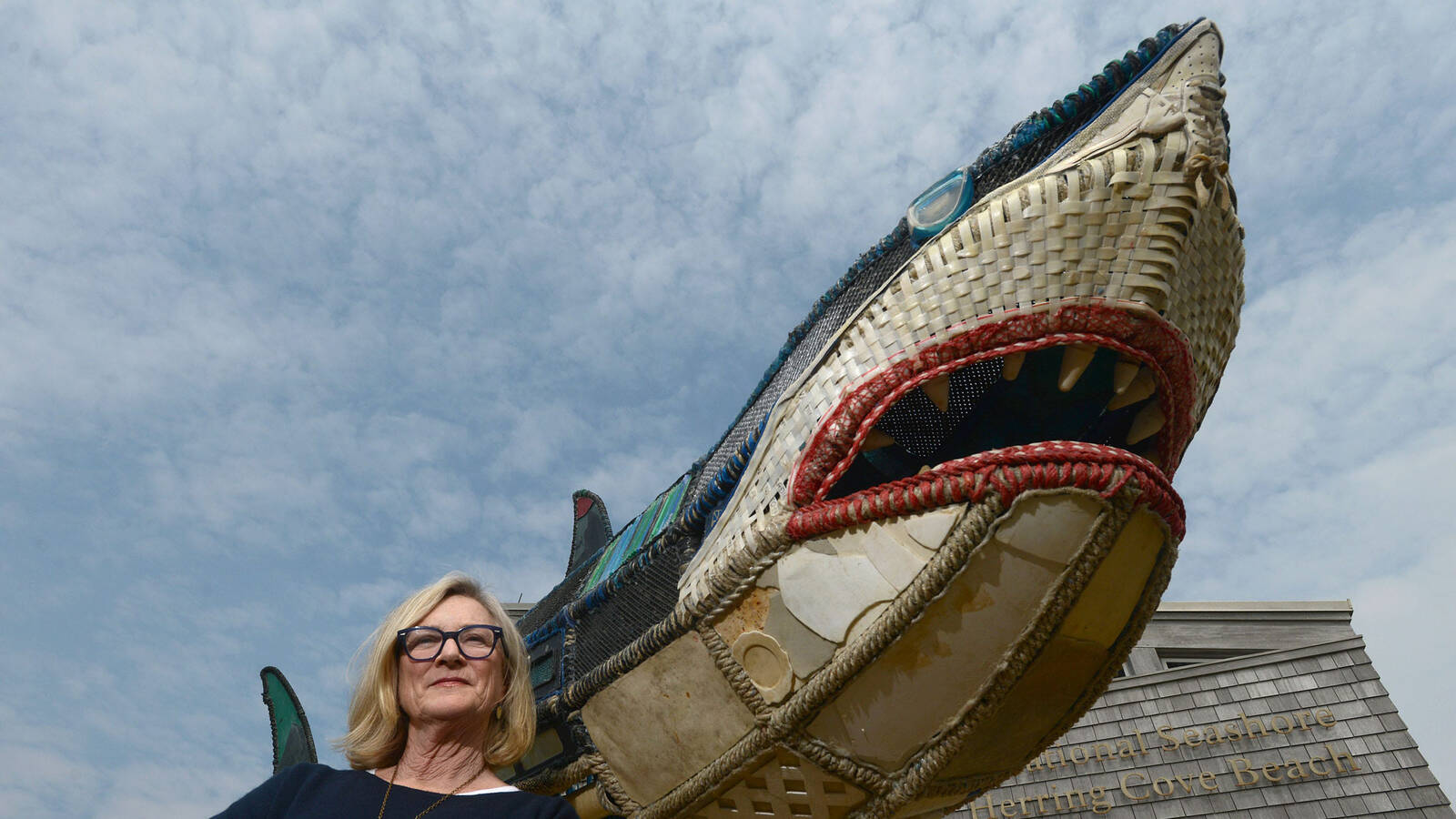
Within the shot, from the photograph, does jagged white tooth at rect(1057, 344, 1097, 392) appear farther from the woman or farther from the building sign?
the building sign

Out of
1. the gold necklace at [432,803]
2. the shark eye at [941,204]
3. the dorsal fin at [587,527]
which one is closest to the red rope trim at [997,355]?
the shark eye at [941,204]

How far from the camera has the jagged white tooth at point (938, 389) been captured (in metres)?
2.38

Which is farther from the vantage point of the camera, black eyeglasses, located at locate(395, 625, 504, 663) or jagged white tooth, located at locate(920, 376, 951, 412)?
jagged white tooth, located at locate(920, 376, 951, 412)

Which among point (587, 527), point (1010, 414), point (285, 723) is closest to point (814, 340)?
point (1010, 414)

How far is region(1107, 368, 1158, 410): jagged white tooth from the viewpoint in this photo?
2.42m

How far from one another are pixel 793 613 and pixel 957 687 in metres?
0.46

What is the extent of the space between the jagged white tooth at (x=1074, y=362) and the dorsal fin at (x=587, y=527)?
327 centimetres

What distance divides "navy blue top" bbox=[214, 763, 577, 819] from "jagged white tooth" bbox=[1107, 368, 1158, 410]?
5.96ft

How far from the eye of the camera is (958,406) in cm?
260

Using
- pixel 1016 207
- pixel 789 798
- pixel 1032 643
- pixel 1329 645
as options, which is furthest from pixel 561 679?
pixel 1329 645

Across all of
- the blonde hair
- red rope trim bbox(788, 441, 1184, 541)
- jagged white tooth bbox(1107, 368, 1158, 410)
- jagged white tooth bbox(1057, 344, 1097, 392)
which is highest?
jagged white tooth bbox(1057, 344, 1097, 392)

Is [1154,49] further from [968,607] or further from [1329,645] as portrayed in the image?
[1329,645]

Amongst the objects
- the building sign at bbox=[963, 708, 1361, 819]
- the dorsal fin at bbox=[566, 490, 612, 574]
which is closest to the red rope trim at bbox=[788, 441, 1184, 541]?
the dorsal fin at bbox=[566, 490, 612, 574]

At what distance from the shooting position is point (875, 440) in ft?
8.07
